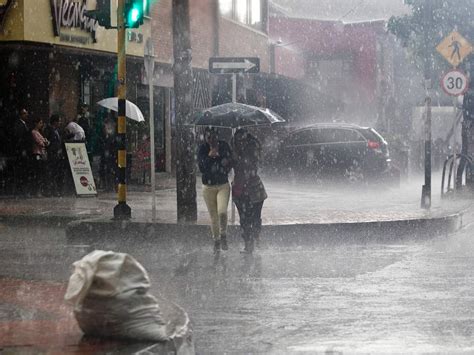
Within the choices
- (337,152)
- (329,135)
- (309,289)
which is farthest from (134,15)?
(329,135)

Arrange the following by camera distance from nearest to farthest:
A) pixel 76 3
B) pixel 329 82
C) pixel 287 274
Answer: pixel 287 274 < pixel 76 3 < pixel 329 82

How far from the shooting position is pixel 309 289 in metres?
11.3

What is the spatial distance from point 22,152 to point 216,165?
9.03 metres

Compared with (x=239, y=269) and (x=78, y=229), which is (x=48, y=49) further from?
(x=239, y=269)

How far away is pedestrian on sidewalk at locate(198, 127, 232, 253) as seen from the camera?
14.7 m

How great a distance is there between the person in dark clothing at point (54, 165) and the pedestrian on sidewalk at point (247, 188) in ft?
28.2

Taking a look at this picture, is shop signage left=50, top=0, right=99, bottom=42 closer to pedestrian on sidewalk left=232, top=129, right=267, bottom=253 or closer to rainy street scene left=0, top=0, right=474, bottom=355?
rainy street scene left=0, top=0, right=474, bottom=355

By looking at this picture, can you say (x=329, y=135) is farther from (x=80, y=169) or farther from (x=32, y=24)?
(x=32, y=24)

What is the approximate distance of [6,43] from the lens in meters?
22.8

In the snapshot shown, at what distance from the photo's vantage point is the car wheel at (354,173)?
86.7 feet

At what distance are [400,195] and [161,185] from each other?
578cm

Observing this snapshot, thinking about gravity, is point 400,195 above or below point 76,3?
below

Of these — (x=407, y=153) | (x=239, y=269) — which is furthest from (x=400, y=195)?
(x=239, y=269)

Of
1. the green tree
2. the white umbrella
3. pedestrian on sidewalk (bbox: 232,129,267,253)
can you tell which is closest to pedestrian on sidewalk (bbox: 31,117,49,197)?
the white umbrella
